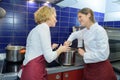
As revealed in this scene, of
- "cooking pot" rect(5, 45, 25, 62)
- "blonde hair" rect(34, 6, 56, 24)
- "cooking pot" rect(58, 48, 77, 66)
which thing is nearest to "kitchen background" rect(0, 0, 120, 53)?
"cooking pot" rect(5, 45, 25, 62)

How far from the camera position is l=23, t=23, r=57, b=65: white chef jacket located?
0.91m

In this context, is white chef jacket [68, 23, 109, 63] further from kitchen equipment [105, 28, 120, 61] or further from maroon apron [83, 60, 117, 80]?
kitchen equipment [105, 28, 120, 61]

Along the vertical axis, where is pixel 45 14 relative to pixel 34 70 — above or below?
above

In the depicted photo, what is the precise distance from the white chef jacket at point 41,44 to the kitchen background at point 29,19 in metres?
0.62

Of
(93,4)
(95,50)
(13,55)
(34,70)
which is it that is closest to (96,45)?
(95,50)

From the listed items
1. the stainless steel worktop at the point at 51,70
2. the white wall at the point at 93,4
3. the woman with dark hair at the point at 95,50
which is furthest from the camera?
the white wall at the point at 93,4

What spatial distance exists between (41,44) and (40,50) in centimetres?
5

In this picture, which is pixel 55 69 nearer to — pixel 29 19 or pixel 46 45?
pixel 46 45

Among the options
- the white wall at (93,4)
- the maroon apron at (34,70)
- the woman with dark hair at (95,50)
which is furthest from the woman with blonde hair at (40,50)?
the white wall at (93,4)

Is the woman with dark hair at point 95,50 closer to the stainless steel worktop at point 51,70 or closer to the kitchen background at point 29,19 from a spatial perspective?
the stainless steel worktop at point 51,70

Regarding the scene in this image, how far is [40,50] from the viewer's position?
3.13 ft

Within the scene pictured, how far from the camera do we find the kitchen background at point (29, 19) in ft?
4.84

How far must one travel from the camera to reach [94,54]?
1126 millimetres

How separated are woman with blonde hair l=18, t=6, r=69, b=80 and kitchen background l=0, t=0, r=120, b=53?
600mm
